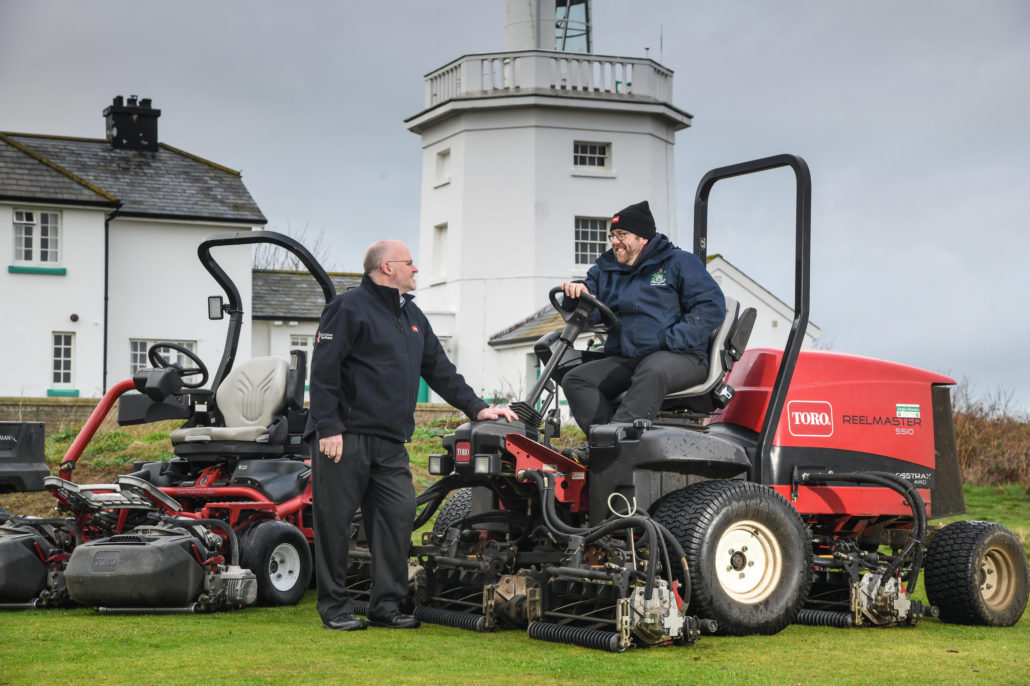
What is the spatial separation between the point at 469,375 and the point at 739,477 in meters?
24.5

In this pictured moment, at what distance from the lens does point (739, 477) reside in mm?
A: 7609

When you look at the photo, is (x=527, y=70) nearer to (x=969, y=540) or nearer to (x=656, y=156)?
(x=656, y=156)

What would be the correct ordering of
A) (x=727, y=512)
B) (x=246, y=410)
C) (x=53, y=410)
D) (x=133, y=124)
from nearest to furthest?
(x=727, y=512), (x=246, y=410), (x=53, y=410), (x=133, y=124)

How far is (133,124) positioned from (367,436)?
30119 mm

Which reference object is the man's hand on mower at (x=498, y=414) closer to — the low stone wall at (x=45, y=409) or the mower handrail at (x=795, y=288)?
the mower handrail at (x=795, y=288)

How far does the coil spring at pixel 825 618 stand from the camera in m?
7.48

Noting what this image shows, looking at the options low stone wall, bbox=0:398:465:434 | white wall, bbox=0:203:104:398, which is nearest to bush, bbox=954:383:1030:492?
low stone wall, bbox=0:398:465:434

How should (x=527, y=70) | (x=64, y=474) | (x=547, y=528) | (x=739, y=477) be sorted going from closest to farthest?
(x=547, y=528)
(x=739, y=477)
(x=64, y=474)
(x=527, y=70)

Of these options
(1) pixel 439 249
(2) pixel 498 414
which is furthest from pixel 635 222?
(1) pixel 439 249

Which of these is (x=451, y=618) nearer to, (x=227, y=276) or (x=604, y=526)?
(x=604, y=526)

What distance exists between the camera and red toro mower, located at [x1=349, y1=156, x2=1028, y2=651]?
666 centimetres

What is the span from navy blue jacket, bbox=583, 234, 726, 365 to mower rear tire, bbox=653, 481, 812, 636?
819mm

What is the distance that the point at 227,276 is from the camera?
9.64m

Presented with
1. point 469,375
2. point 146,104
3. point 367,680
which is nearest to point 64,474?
point 367,680
